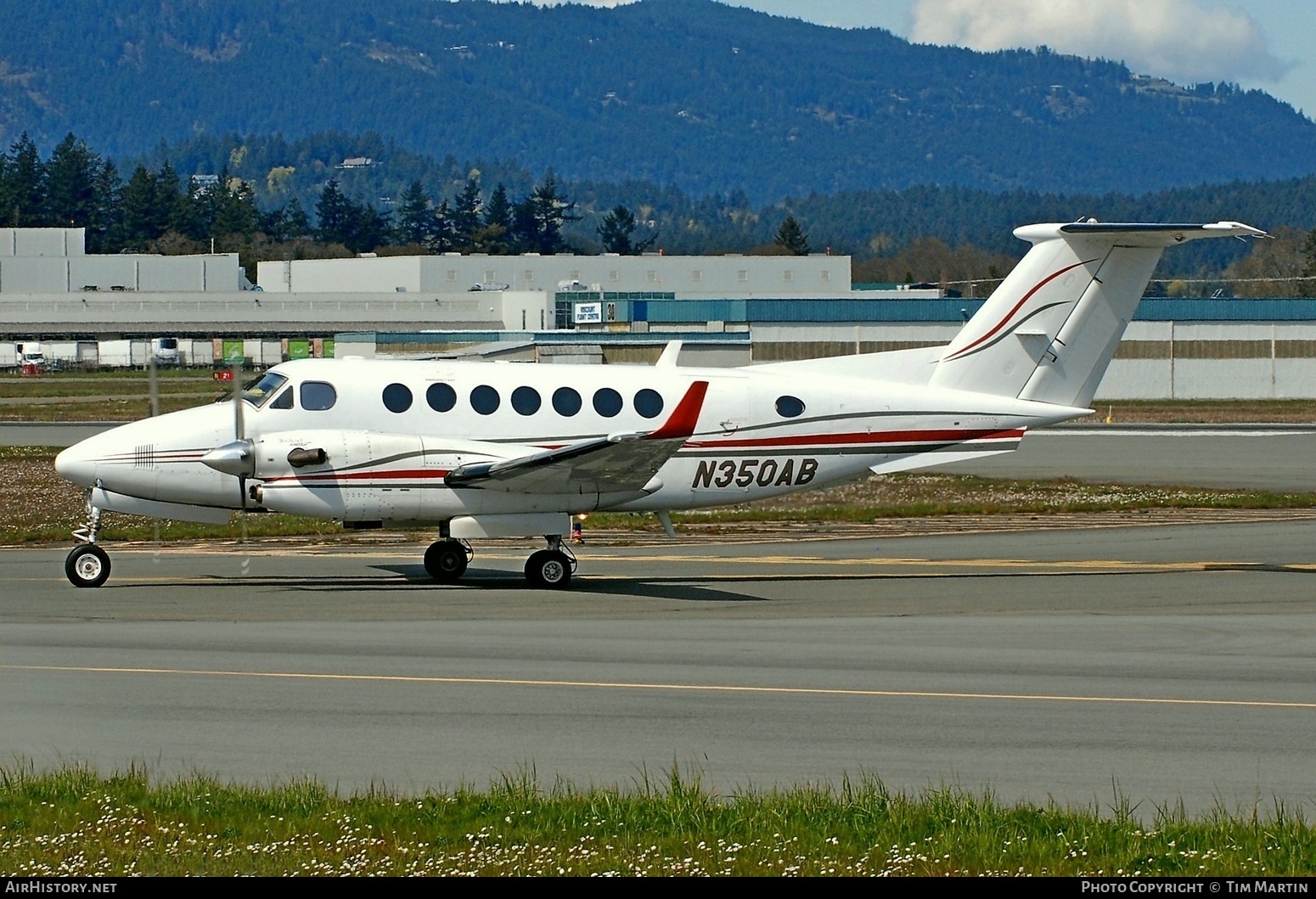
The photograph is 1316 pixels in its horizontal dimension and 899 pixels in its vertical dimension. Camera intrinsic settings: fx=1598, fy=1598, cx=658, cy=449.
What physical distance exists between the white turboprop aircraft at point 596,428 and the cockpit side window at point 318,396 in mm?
22

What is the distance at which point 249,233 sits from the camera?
198 metres

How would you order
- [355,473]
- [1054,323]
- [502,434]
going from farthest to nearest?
[1054,323] → [502,434] → [355,473]

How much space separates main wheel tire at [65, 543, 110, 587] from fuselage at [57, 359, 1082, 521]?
2.93 feet

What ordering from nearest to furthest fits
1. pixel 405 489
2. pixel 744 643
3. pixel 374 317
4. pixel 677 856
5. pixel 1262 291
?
pixel 677 856
pixel 744 643
pixel 405 489
pixel 374 317
pixel 1262 291

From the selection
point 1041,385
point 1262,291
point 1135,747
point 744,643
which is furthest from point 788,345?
point 1262,291

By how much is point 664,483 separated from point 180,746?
11.0 metres

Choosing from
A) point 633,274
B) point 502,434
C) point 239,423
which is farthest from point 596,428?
point 633,274

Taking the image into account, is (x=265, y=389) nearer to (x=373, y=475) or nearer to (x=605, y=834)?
(x=373, y=475)

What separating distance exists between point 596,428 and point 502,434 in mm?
1281

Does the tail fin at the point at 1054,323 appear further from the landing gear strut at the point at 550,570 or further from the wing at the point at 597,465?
the landing gear strut at the point at 550,570

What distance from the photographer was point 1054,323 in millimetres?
22484

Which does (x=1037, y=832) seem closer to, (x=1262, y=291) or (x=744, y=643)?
(x=744, y=643)

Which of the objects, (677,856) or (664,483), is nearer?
(677,856)

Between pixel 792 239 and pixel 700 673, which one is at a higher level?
pixel 792 239
